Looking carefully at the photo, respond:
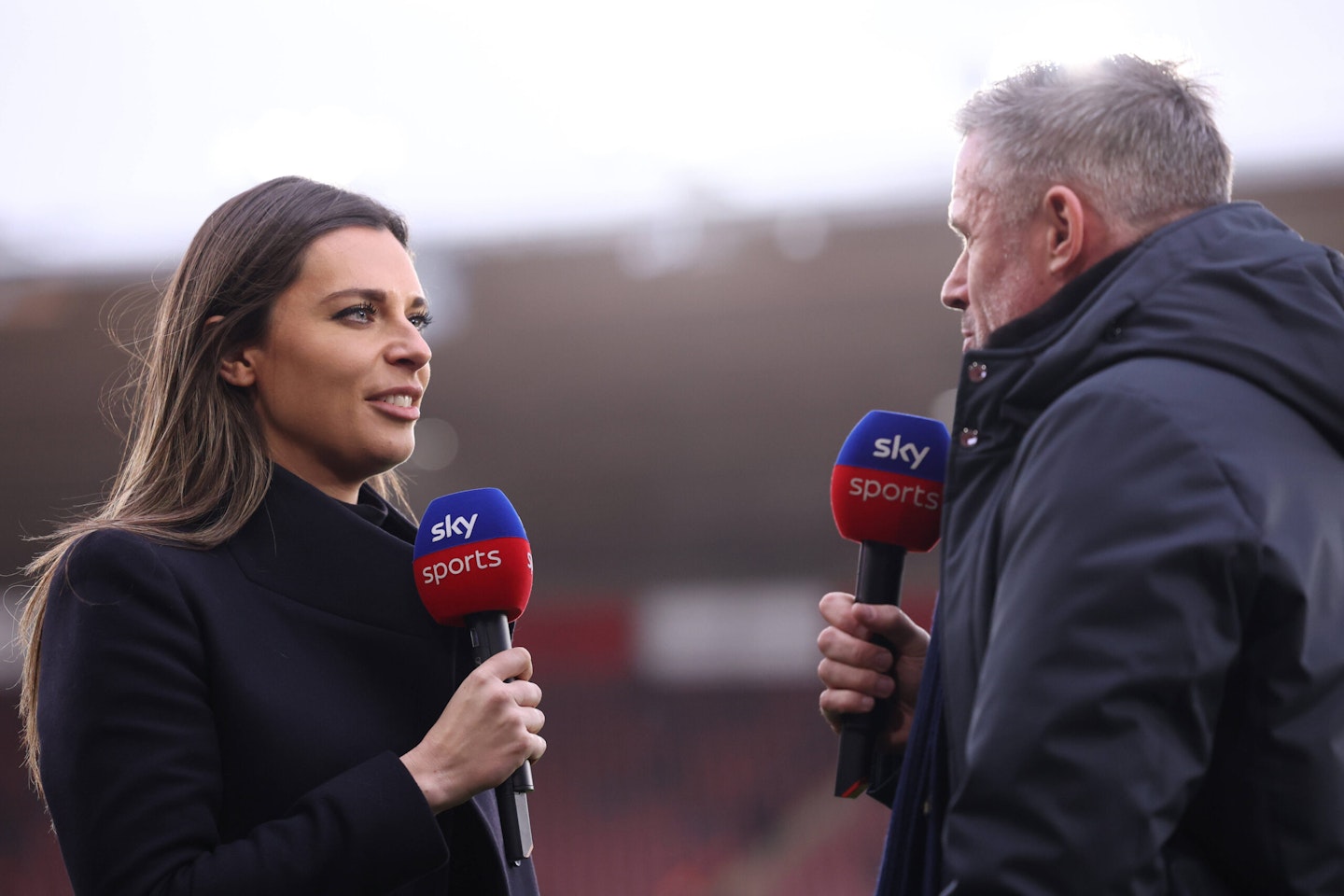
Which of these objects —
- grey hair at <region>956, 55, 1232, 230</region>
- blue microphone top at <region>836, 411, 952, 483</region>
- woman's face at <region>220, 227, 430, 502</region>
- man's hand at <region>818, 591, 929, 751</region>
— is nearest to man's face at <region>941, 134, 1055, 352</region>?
grey hair at <region>956, 55, 1232, 230</region>

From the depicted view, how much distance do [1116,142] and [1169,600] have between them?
21.1 inches

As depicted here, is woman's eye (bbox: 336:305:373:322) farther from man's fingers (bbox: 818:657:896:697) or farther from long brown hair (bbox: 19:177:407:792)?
man's fingers (bbox: 818:657:896:697)

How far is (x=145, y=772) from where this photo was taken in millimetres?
1451

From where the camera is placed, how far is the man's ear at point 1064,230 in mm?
1377

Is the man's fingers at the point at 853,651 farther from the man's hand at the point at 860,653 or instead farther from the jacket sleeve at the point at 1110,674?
the jacket sleeve at the point at 1110,674

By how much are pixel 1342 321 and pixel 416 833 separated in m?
1.12

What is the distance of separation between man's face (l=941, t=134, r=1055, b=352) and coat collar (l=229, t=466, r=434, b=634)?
823 millimetres

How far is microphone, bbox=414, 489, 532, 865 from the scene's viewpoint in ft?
5.50

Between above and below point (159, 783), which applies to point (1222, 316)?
above

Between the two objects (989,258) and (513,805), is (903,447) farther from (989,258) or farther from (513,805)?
(513,805)

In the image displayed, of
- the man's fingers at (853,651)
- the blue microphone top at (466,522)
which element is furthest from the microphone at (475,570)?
the man's fingers at (853,651)

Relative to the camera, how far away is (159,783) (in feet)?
4.79

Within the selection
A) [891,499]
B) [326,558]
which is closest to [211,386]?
[326,558]

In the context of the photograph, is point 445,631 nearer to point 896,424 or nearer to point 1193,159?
point 896,424
